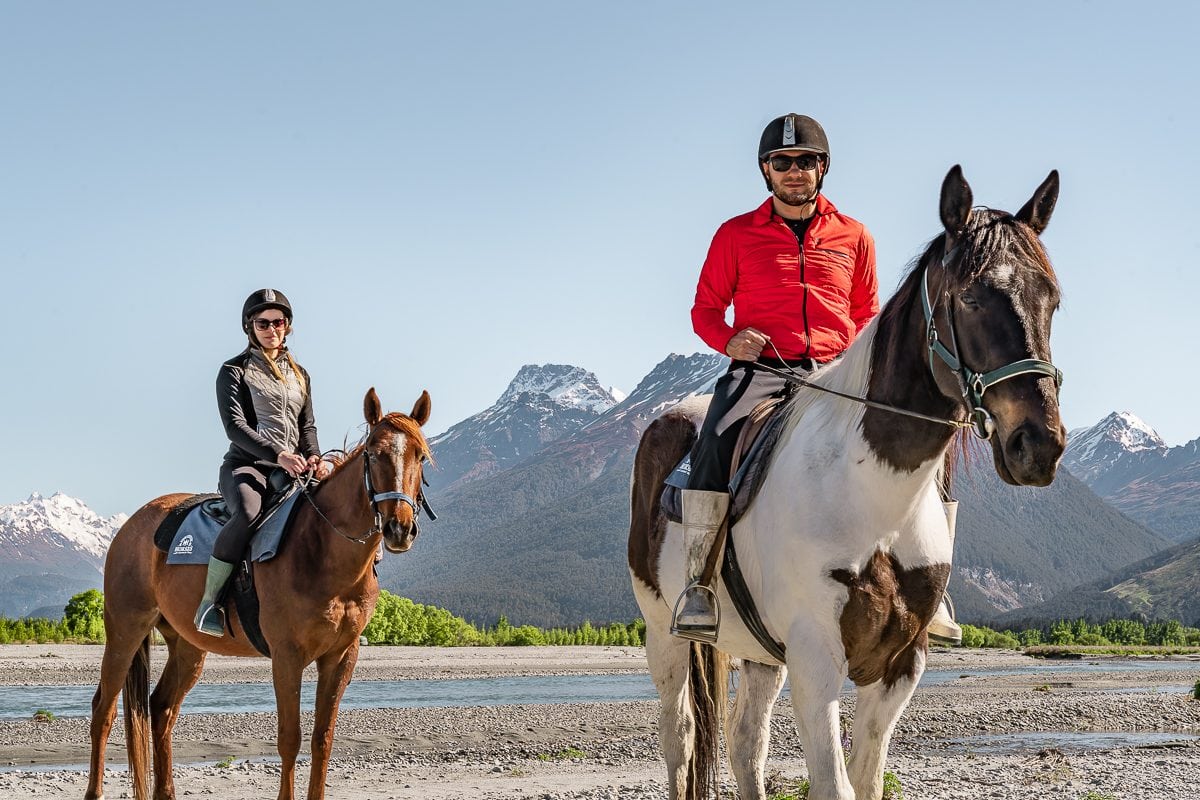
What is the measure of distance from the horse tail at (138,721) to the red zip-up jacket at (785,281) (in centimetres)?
563

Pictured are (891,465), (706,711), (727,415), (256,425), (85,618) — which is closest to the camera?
(891,465)

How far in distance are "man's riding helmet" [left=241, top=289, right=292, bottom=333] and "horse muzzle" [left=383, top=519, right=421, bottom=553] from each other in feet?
7.19

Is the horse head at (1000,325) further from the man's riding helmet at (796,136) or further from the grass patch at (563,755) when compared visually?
the grass patch at (563,755)

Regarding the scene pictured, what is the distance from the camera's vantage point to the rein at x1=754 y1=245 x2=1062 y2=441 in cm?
367

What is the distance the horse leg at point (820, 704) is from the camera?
4.22m

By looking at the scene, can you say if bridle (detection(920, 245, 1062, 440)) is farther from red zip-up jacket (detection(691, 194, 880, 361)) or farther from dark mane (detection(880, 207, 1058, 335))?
red zip-up jacket (detection(691, 194, 880, 361))

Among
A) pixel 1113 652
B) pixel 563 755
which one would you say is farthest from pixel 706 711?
pixel 1113 652

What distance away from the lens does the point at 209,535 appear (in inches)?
316

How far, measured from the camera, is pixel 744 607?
502cm

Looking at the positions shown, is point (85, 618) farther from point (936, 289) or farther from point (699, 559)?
point (936, 289)

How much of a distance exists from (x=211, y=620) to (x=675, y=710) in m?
3.52

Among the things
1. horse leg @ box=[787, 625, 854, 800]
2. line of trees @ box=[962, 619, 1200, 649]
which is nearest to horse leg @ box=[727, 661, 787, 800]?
horse leg @ box=[787, 625, 854, 800]

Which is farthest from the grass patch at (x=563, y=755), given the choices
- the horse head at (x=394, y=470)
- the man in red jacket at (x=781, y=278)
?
the man in red jacket at (x=781, y=278)

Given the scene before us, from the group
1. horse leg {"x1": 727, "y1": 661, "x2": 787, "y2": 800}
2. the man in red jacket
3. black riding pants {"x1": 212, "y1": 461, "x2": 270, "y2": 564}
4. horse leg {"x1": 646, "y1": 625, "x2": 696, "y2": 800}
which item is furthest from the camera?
black riding pants {"x1": 212, "y1": 461, "x2": 270, "y2": 564}
